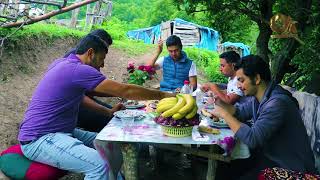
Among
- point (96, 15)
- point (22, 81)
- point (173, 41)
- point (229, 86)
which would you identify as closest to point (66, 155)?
point (229, 86)

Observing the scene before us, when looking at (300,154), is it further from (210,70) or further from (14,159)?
(210,70)

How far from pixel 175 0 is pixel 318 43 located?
9.30 ft

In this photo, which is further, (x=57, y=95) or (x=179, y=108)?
(x=57, y=95)

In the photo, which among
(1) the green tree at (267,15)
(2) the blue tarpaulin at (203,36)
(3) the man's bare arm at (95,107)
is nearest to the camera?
(3) the man's bare arm at (95,107)

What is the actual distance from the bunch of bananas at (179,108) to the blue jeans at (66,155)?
2.28 feet

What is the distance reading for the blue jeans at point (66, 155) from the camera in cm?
307

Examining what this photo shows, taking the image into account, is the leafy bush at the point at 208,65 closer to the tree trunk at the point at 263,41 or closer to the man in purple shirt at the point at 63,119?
the tree trunk at the point at 263,41

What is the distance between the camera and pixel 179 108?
290cm

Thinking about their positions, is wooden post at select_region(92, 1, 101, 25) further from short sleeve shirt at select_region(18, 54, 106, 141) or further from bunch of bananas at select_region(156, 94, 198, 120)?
bunch of bananas at select_region(156, 94, 198, 120)

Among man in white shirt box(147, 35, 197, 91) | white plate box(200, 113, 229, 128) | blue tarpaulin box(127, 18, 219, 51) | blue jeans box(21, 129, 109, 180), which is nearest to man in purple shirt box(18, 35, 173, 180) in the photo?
blue jeans box(21, 129, 109, 180)

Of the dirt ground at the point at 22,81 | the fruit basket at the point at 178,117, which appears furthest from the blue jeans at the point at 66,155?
the dirt ground at the point at 22,81

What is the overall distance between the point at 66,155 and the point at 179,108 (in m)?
1.04

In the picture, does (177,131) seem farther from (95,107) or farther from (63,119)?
(95,107)

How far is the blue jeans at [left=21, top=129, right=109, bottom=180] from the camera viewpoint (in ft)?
10.1
